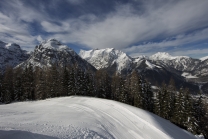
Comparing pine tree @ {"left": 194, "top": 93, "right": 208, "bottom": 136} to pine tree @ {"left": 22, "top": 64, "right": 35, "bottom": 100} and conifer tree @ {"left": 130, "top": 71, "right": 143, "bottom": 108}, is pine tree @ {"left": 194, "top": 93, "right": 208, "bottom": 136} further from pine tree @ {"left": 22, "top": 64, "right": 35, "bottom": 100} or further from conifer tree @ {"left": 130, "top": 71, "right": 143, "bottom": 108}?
pine tree @ {"left": 22, "top": 64, "right": 35, "bottom": 100}

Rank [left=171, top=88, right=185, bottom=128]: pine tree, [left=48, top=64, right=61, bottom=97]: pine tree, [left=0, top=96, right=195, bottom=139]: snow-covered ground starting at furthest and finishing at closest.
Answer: [left=48, top=64, right=61, bottom=97]: pine tree, [left=171, top=88, right=185, bottom=128]: pine tree, [left=0, top=96, right=195, bottom=139]: snow-covered ground

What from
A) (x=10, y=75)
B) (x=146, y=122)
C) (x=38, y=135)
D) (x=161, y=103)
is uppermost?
(x=10, y=75)

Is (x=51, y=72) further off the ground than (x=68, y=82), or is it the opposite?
(x=51, y=72)

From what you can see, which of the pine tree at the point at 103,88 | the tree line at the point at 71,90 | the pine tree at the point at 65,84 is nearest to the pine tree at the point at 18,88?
the tree line at the point at 71,90

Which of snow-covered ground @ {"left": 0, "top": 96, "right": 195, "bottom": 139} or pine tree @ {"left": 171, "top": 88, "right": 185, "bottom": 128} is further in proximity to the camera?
pine tree @ {"left": 171, "top": 88, "right": 185, "bottom": 128}

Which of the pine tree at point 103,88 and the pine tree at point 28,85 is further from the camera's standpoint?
the pine tree at point 103,88

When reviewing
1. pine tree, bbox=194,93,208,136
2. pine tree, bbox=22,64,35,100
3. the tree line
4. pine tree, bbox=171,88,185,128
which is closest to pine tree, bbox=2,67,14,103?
the tree line

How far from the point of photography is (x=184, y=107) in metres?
35.6

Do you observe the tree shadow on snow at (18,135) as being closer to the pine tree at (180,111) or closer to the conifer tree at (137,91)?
the pine tree at (180,111)

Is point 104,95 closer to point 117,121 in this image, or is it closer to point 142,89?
point 142,89

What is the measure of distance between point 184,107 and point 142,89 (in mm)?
12217

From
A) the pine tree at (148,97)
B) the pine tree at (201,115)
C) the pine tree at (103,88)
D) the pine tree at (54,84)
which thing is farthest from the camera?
the pine tree at (103,88)

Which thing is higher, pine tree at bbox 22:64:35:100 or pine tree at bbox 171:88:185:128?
pine tree at bbox 22:64:35:100

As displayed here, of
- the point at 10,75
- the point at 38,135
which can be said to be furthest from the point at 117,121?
the point at 10,75
